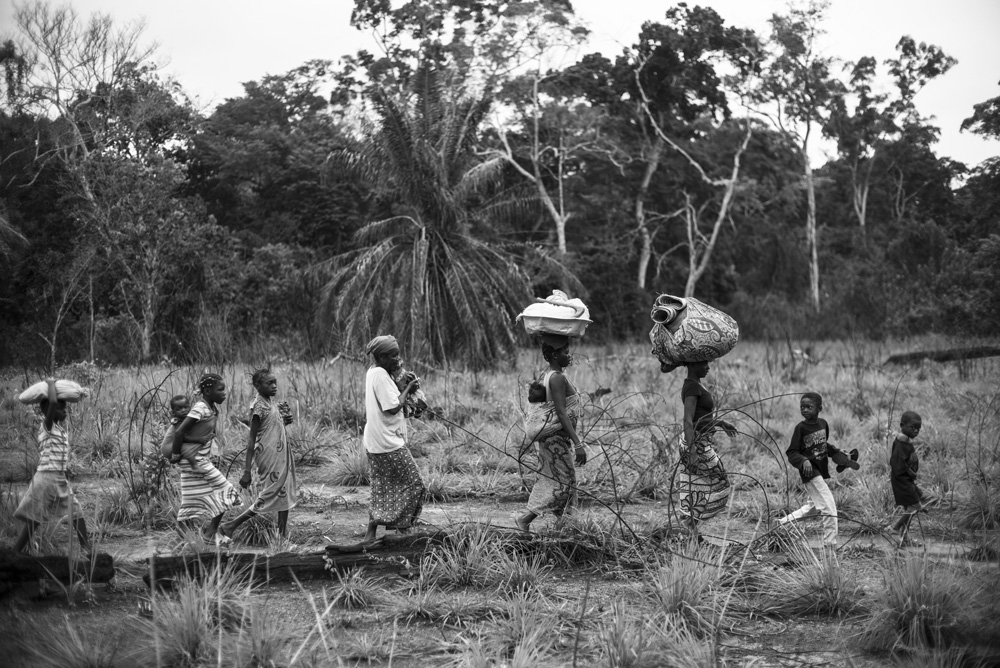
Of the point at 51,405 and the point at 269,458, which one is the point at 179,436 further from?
the point at 51,405

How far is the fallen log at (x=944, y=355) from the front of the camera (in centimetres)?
1472

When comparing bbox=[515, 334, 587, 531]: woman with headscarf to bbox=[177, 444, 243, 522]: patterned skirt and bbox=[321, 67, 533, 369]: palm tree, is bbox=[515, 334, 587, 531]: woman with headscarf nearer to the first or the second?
bbox=[177, 444, 243, 522]: patterned skirt

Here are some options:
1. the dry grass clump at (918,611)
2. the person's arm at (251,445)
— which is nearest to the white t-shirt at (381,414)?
the person's arm at (251,445)

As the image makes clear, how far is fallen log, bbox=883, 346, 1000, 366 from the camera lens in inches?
579

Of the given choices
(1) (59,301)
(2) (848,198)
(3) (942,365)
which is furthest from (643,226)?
(1) (59,301)

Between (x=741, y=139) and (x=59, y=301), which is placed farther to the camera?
(x=741, y=139)

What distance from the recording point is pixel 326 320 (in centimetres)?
1716

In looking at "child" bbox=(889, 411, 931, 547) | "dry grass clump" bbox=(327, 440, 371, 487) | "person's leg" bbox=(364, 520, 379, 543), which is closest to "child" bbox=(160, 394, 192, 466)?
"person's leg" bbox=(364, 520, 379, 543)

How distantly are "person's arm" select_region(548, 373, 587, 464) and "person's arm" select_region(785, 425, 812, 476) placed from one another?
134cm

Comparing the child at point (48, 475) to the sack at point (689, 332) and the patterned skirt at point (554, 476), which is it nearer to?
the patterned skirt at point (554, 476)

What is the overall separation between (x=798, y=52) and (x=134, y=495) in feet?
103

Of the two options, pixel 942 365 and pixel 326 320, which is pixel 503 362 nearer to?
pixel 326 320

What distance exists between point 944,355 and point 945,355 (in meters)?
0.02

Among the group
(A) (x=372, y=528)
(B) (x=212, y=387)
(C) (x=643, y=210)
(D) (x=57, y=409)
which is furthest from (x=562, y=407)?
(C) (x=643, y=210)
